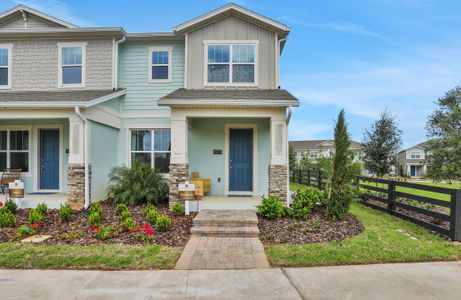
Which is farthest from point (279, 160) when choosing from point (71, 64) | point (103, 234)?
point (71, 64)

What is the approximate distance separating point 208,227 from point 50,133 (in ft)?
25.1

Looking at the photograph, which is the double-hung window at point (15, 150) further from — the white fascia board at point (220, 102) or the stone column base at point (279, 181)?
the stone column base at point (279, 181)

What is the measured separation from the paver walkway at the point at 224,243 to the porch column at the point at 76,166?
3774mm

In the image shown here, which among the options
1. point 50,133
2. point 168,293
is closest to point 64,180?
point 50,133

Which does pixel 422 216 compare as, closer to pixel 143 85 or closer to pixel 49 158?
pixel 143 85

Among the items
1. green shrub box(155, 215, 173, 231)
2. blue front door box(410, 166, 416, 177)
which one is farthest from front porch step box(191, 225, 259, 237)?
blue front door box(410, 166, 416, 177)

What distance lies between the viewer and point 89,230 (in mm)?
7172

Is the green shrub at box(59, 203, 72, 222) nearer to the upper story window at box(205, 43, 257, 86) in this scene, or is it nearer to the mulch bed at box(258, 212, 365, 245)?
the mulch bed at box(258, 212, 365, 245)

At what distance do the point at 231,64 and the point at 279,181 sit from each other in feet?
14.5

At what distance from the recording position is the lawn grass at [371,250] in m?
5.31

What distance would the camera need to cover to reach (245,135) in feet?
36.4

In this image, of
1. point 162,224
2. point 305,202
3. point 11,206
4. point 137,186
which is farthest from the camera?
point 137,186

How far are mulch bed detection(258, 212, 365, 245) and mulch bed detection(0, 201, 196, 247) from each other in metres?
1.86

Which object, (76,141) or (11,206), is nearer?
(11,206)
